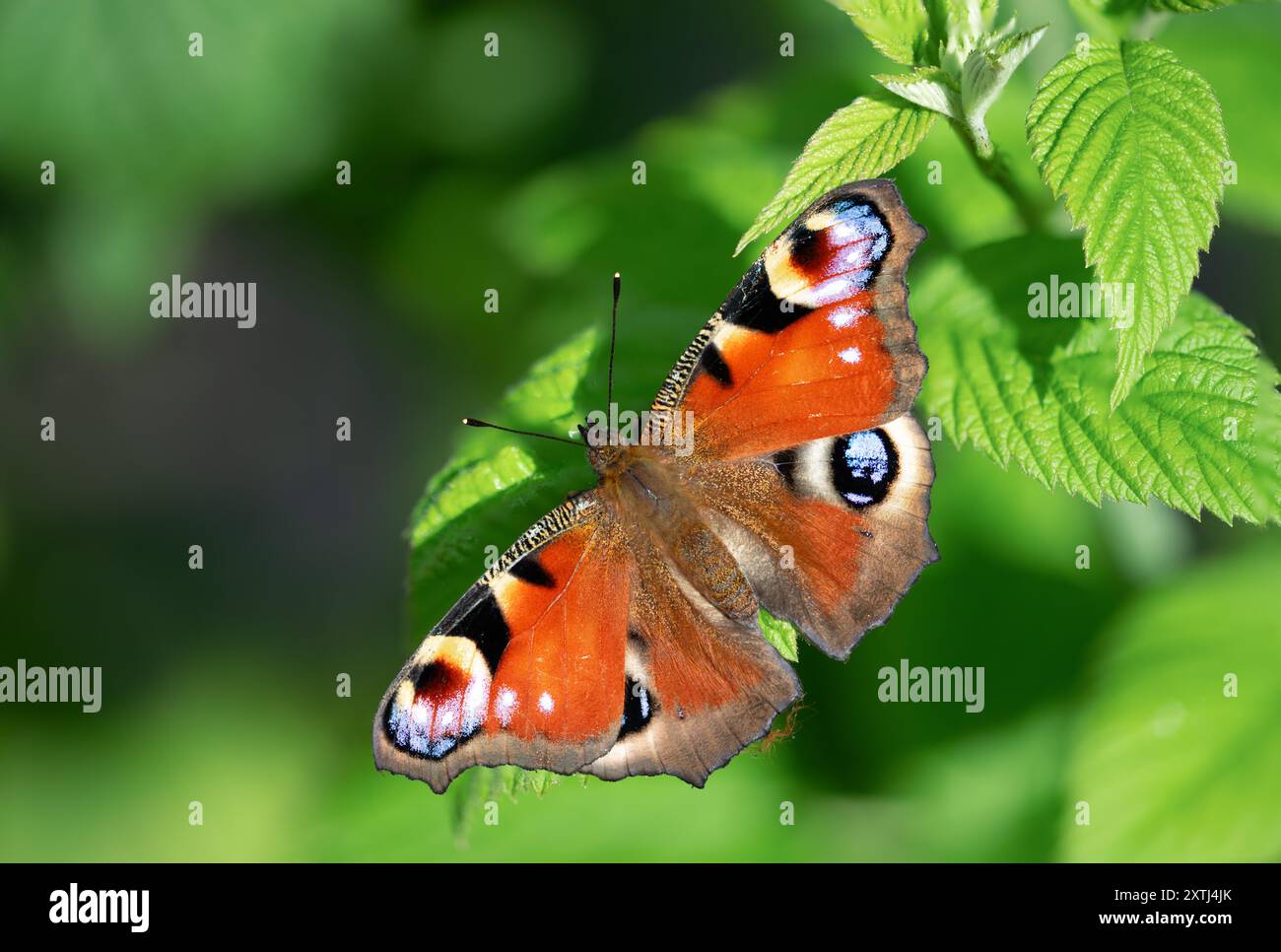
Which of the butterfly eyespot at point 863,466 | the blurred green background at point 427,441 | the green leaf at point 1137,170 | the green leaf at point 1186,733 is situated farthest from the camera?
the blurred green background at point 427,441

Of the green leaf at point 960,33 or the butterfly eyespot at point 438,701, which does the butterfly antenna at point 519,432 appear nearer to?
the butterfly eyespot at point 438,701

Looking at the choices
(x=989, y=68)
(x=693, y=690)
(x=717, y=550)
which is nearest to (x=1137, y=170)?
(x=989, y=68)

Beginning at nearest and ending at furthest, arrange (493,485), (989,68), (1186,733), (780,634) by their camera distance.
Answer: (989,68) < (780,634) < (493,485) < (1186,733)

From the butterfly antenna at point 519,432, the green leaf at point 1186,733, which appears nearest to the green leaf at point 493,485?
the butterfly antenna at point 519,432

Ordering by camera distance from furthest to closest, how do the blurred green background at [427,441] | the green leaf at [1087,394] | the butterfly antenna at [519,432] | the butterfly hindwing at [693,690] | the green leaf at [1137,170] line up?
the blurred green background at [427,441] → the butterfly antenna at [519,432] → the butterfly hindwing at [693,690] → the green leaf at [1087,394] → the green leaf at [1137,170]

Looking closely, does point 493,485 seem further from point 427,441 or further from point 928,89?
Result: point 427,441

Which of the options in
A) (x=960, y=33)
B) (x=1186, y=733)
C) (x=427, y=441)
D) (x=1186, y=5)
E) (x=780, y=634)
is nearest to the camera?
(x=960, y=33)

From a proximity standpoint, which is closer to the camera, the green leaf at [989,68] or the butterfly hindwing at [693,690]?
the green leaf at [989,68]
